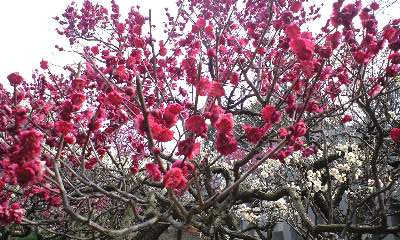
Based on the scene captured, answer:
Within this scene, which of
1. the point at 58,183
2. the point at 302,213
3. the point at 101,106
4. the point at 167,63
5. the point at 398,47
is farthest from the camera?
the point at 167,63

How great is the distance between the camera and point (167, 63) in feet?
19.0

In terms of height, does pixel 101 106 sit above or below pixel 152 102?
below

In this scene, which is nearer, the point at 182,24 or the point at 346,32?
the point at 346,32

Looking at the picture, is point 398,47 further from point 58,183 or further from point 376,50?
point 58,183

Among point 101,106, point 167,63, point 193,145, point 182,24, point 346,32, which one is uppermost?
point 182,24

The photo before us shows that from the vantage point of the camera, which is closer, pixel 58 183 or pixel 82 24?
pixel 58 183

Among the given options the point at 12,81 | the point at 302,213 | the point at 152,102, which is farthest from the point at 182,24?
the point at 12,81

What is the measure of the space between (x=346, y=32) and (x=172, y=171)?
2260mm

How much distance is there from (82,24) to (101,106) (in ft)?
20.8

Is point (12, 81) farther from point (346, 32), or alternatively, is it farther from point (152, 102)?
point (346, 32)

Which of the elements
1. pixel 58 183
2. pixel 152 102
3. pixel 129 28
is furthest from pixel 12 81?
pixel 129 28

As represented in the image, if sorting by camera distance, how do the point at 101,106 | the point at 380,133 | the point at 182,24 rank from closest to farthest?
the point at 101,106 < the point at 380,133 < the point at 182,24

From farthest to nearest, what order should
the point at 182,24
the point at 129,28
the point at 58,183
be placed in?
the point at 182,24 < the point at 129,28 < the point at 58,183

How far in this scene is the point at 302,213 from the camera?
4.45m
